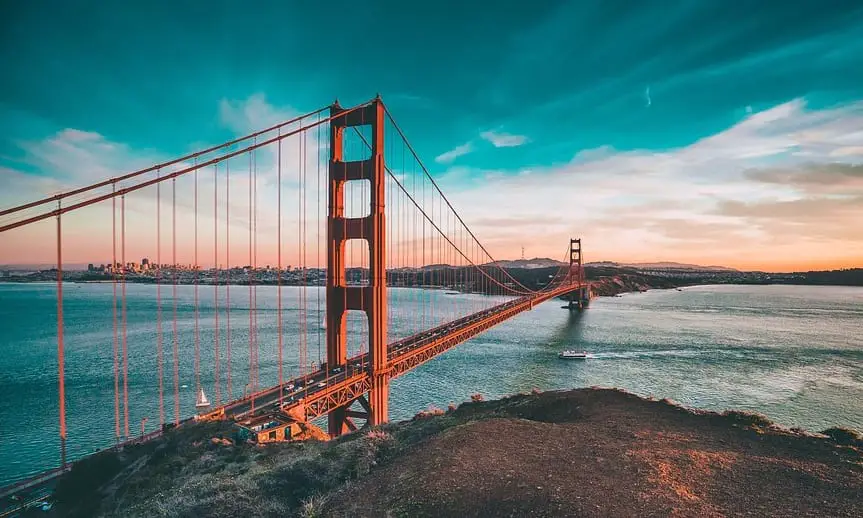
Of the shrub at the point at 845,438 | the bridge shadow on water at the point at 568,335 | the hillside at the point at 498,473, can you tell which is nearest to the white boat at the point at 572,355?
the bridge shadow on water at the point at 568,335

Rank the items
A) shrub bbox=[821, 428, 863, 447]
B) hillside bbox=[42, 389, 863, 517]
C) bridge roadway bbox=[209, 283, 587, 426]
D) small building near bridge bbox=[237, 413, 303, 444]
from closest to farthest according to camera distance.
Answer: hillside bbox=[42, 389, 863, 517] → shrub bbox=[821, 428, 863, 447] → small building near bridge bbox=[237, 413, 303, 444] → bridge roadway bbox=[209, 283, 587, 426]

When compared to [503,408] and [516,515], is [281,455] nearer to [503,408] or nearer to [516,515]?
[516,515]

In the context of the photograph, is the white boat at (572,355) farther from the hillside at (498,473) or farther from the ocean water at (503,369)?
the hillside at (498,473)

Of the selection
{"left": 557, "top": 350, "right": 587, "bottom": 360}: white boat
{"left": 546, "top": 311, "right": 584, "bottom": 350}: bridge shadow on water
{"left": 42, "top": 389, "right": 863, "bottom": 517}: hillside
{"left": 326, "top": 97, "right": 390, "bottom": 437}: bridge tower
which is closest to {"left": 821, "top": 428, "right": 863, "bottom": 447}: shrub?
{"left": 42, "top": 389, "right": 863, "bottom": 517}: hillside

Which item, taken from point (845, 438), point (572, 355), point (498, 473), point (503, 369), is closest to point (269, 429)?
point (498, 473)

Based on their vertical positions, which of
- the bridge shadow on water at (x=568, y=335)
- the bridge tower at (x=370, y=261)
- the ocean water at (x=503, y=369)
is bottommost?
the bridge shadow on water at (x=568, y=335)

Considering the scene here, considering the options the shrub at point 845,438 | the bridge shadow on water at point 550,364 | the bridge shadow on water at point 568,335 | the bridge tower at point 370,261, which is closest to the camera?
the shrub at point 845,438

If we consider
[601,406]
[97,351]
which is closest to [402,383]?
[601,406]

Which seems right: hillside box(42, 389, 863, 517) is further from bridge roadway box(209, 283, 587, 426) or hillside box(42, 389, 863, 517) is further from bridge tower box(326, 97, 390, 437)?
bridge tower box(326, 97, 390, 437)
